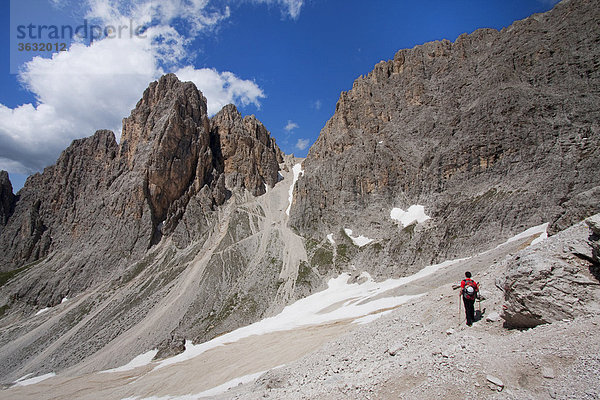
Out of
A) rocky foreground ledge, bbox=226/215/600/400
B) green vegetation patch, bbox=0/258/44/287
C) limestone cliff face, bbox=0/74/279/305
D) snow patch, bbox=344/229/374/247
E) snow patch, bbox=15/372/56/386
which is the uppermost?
limestone cliff face, bbox=0/74/279/305

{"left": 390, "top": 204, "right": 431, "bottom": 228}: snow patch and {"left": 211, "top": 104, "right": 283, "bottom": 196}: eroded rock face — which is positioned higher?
{"left": 211, "top": 104, "right": 283, "bottom": 196}: eroded rock face

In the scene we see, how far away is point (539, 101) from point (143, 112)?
11659cm

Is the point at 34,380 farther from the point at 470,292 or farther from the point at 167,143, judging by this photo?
the point at 470,292

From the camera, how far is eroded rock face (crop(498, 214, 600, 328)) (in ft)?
25.2

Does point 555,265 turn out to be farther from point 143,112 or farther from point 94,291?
point 143,112

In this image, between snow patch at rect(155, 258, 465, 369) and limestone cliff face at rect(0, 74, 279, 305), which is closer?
snow patch at rect(155, 258, 465, 369)

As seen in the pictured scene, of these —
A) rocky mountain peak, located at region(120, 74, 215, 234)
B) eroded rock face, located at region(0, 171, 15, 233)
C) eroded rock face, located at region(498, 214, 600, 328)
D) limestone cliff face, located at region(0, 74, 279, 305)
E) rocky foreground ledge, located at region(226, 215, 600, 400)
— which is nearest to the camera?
rocky foreground ledge, located at region(226, 215, 600, 400)

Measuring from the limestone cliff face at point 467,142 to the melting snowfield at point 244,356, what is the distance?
7.38 metres

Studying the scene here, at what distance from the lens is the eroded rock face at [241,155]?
111000 mm

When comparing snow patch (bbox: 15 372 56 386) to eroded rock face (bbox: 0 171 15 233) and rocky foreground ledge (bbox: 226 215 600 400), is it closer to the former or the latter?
rocky foreground ledge (bbox: 226 215 600 400)

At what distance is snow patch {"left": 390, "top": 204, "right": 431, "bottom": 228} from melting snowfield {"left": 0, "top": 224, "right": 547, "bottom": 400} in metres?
15.0

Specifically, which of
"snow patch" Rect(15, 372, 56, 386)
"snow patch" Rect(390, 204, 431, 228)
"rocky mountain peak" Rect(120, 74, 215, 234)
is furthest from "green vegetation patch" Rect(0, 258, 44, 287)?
"snow patch" Rect(390, 204, 431, 228)

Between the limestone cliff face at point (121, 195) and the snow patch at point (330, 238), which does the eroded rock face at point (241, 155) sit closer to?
the limestone cliff face at point (121, 195)

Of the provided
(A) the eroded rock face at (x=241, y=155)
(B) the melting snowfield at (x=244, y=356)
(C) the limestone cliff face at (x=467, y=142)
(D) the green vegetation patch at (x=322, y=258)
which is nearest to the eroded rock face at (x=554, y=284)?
(B) the melting snowfield at (x=244, y=356)
